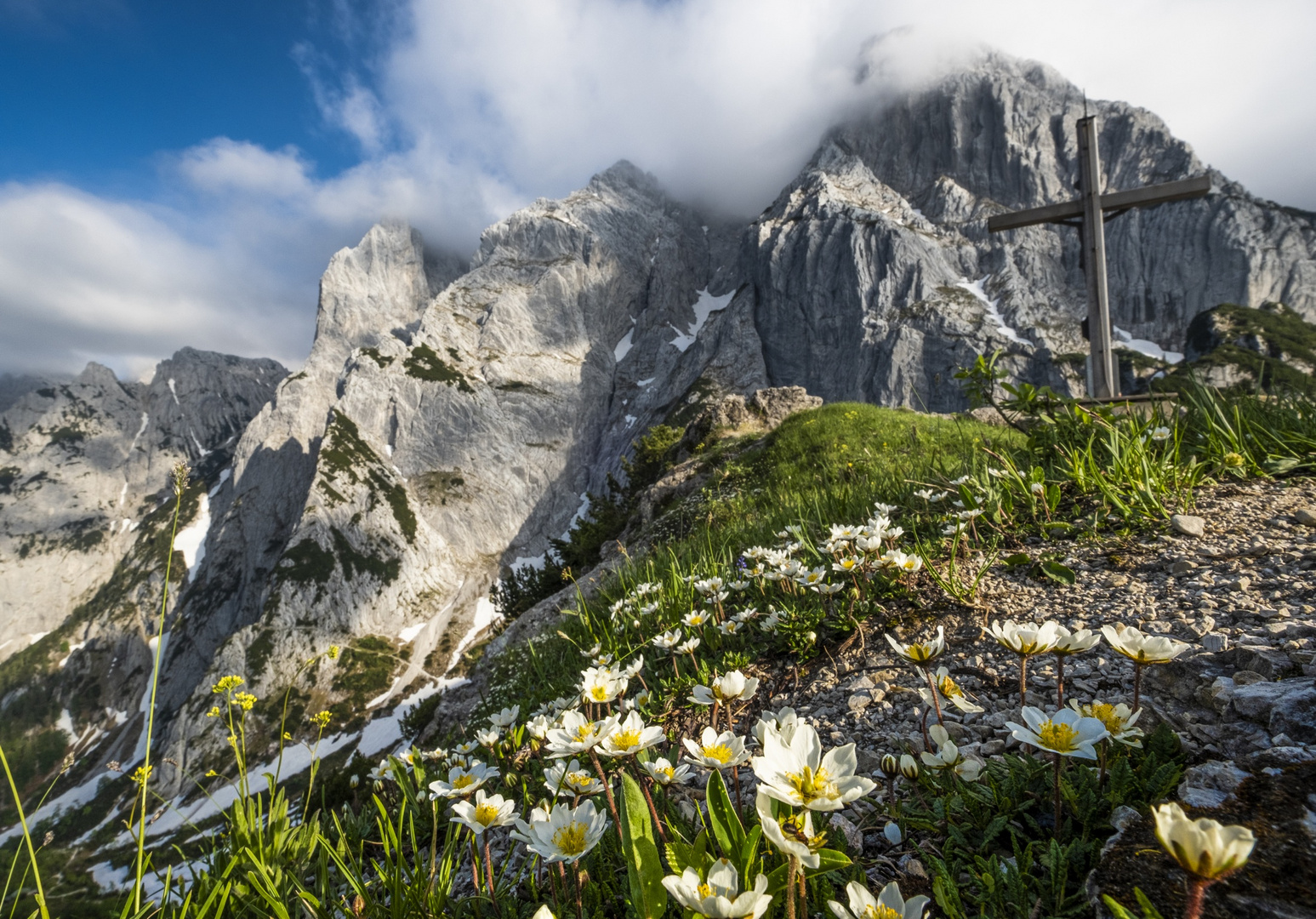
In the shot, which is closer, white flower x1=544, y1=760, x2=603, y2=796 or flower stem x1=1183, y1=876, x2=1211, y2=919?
flower stem x1=1183, y1=876, x2=1211, y2=919

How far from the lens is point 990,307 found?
101 meters

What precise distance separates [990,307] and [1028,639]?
118784 millimetres

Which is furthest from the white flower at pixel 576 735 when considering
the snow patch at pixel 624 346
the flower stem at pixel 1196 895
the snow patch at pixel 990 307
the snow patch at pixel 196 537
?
the snow patch at pixel 196 537

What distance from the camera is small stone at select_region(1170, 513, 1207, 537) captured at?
11.6 ft

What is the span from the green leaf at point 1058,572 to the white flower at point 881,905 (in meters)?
2.58

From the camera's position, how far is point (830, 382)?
347ft

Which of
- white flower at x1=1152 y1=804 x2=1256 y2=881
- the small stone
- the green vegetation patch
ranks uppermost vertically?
the green vegetation patch

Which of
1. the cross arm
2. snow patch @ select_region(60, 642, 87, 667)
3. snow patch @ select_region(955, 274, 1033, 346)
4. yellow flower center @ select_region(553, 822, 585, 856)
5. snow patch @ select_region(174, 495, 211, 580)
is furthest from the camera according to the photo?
snow patch @ select_region(174, 495, 211, 580)

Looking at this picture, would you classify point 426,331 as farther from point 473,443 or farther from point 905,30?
point 905,30

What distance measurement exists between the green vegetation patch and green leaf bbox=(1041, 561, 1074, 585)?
120m

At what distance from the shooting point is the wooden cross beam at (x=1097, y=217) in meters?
8.05

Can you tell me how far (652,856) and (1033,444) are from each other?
5.13 meters

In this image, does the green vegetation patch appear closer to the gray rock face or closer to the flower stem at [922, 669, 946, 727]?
the gray rock face

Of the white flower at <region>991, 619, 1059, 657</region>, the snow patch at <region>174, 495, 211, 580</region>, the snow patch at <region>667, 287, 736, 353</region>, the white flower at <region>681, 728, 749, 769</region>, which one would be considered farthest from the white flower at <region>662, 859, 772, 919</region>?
the snow patch at <region>174, 495, 211, 580</region>
